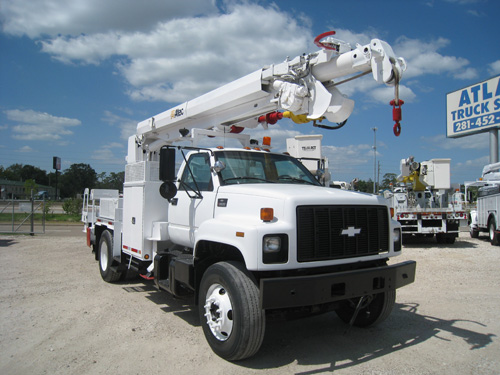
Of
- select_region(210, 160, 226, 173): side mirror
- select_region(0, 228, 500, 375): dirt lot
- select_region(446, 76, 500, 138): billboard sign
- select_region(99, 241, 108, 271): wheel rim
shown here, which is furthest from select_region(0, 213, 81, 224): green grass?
select_region(446, 76, 500, 138): billboard sign

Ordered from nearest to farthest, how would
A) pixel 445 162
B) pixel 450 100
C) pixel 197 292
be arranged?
pixel 197 292
pixel 445 162
pixel 450 100

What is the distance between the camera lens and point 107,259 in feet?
25.9

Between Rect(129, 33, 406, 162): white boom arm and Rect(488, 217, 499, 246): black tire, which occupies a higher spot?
Rect(129, 33, 406, 162): white boom arm

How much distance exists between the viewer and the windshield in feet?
16.9

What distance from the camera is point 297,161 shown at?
19.9 feet

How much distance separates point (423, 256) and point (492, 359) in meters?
7.80

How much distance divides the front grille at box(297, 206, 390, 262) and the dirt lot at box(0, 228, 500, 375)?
114 centimetres

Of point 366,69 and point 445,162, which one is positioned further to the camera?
point 445,162

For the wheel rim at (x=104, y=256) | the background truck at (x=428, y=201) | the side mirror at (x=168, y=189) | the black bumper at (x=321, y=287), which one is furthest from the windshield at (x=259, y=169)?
the background truck at (x=428, y=201)

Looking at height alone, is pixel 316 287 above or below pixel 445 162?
below

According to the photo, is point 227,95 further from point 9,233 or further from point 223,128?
point 9,233

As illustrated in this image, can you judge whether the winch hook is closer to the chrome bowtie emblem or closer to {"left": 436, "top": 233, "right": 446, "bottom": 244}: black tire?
the chrome bowtie emblem

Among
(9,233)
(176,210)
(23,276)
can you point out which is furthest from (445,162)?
(9,233)

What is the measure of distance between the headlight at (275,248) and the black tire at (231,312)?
364 millimetres
